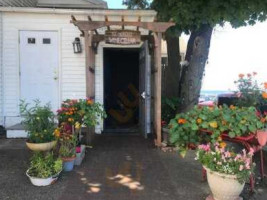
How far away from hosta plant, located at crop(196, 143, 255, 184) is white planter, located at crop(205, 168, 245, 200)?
0.16 feet

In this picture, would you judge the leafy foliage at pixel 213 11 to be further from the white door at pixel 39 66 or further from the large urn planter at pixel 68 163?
the large urn planter at pixel 68 163

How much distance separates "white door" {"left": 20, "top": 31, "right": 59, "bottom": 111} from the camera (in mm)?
7820

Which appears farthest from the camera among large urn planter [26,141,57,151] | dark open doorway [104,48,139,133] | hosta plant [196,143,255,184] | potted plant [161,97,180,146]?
dark open doorway [104,48,139,133]

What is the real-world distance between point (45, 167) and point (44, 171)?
68 mm

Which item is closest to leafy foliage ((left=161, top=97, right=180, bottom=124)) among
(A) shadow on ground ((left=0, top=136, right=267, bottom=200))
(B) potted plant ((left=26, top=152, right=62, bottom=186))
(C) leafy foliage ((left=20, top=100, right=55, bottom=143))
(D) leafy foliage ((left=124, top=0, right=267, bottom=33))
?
(A) shadow on ground ((left=0, top=136, right=267, bottom=200))

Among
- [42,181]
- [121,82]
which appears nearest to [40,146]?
[42,181]

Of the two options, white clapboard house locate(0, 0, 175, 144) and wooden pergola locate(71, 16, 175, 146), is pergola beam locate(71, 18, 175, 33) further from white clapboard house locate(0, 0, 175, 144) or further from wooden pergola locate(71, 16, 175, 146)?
white clapboard house locate(0, 0, 175, 144)

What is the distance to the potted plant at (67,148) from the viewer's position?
481cm

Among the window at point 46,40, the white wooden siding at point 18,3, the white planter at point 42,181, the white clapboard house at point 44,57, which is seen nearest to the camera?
the white planter at point 42,181

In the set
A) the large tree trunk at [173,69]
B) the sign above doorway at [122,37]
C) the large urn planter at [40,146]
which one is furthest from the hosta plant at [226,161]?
Result: the large tree trunk at [173,69]

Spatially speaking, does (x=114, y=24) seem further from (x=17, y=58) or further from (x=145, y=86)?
(x=17, y=58)

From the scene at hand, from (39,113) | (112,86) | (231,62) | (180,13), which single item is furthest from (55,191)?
(231,62)

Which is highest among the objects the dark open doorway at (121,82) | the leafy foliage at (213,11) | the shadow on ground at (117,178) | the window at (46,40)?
the leafy foliage at (213,11)

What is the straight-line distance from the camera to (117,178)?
4617 mm
